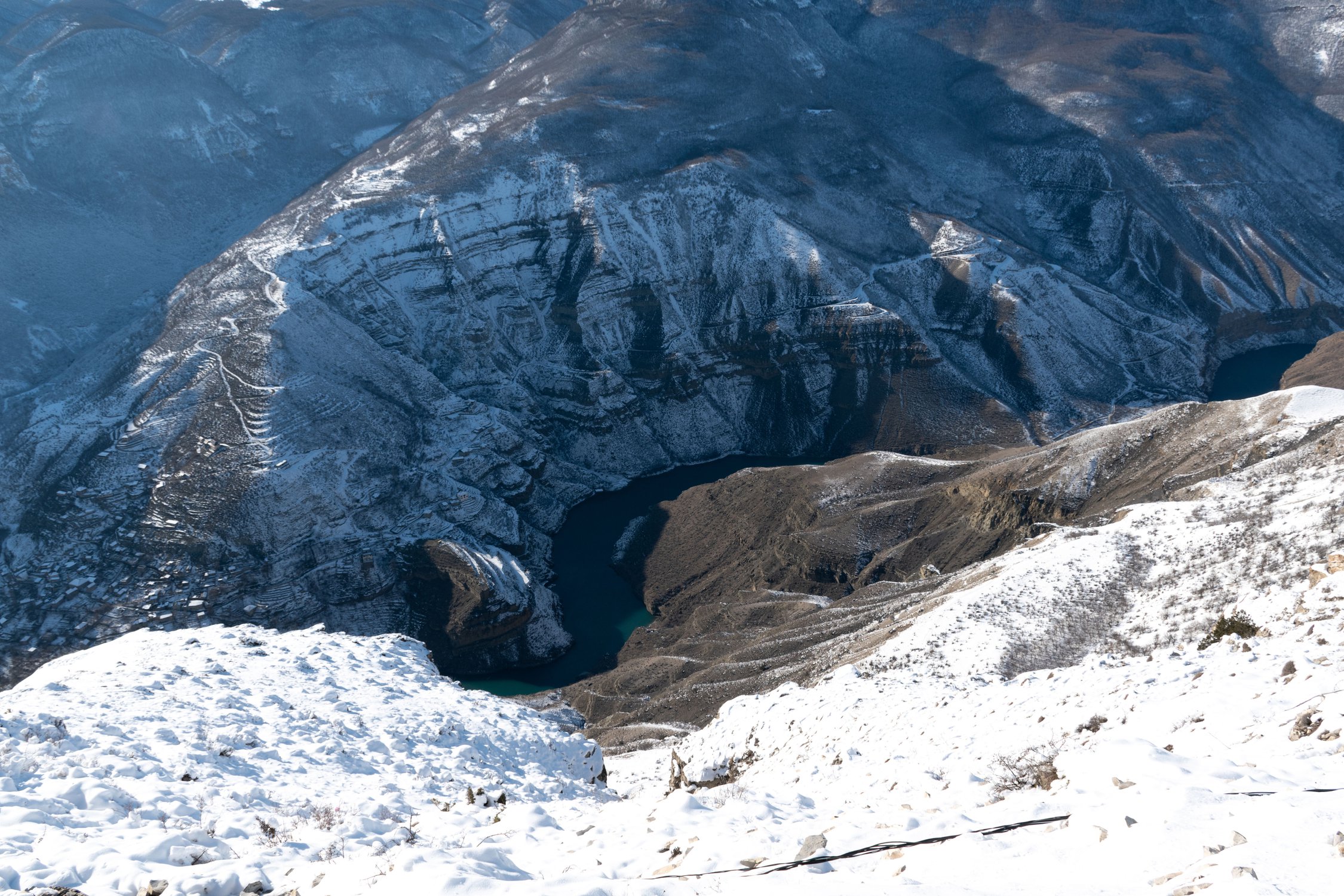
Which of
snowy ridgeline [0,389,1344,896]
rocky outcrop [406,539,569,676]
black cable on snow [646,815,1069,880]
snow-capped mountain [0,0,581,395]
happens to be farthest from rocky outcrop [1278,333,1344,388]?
snow-capped mountain [0,0,581,395]

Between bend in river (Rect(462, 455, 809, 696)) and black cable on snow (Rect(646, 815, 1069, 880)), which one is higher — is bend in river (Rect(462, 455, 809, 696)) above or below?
below

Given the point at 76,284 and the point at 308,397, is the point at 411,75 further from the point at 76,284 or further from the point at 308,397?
the point at 308,397

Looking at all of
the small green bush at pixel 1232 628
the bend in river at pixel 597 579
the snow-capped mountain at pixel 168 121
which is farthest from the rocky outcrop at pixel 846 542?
the snow-capped mountain at pixel 168 121

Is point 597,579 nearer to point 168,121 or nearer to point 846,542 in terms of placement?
point 846,542

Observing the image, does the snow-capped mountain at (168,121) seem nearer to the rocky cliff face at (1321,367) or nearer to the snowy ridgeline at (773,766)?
the snowy ridgeline at (773,766)

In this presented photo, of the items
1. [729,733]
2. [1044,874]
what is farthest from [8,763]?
[729,733]

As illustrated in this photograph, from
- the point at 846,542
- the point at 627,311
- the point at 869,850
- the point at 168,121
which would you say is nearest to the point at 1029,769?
the point at 869,850

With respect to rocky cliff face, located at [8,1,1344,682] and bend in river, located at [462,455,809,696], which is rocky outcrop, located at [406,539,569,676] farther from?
bend in river, located at [462,455,809,696]
